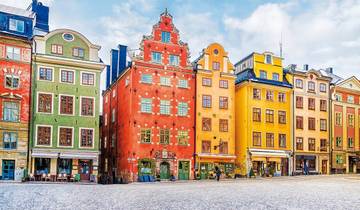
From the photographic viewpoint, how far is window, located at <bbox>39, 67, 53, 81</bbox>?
46625 mm

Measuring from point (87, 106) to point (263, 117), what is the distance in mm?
21848

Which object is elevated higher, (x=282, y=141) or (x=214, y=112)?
(x=214, y=112)

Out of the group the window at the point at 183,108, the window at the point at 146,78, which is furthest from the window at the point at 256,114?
the window at the point at 146,78

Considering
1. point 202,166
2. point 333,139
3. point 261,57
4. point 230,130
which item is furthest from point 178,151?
point 333,139

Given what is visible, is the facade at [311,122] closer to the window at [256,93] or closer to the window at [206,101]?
the window at [256,93]

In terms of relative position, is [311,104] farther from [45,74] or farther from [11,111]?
[11,111]

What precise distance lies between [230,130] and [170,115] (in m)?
8.09

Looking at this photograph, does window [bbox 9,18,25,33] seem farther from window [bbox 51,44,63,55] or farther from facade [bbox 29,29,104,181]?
window [bbox 51,44,63,55]

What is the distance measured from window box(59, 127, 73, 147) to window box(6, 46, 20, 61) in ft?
27.5

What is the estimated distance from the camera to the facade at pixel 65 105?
4578 cm

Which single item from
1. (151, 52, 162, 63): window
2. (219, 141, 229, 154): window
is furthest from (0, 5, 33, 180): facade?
(219, 141, 229, 154): window

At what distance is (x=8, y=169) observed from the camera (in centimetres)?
4372

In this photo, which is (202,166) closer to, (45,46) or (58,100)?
(58,100)

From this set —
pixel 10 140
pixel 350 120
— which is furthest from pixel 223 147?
pixel 10 140
